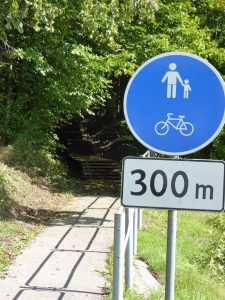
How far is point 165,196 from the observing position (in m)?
3.47

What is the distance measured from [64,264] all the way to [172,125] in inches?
174

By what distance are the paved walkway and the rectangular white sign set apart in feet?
9.44

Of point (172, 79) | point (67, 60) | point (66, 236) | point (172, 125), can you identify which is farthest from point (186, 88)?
point (67, 60)

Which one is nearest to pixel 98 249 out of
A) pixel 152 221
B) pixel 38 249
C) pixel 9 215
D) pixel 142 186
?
pixel 38 249

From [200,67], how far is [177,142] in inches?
20.7

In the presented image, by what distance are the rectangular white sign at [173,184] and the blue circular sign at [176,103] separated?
132 mm

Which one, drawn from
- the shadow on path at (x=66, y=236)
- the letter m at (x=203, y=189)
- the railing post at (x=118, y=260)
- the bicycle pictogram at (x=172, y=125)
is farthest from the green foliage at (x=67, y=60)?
the letter m at (x=203, y=189)

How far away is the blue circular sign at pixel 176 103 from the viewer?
3375mm

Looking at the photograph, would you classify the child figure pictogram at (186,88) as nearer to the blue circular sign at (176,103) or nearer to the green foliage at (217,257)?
the blue circular sign at (176,103)

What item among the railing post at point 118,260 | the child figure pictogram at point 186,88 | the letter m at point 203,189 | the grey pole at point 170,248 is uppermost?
the child figure pictogram at point 186,88

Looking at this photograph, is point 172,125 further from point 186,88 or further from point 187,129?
point 186,88

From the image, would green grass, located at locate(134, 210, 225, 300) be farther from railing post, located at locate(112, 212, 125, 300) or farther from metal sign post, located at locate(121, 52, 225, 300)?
metal sign post, located at locate(121, 52, 225, 300)

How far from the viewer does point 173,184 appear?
136 inches

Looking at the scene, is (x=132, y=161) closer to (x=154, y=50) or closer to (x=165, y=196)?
(x=165, y=196)
